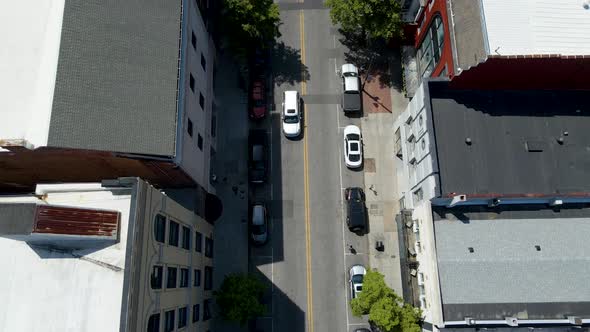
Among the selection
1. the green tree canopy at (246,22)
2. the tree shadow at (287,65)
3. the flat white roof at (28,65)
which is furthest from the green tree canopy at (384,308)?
the flat white roof at (28,65)

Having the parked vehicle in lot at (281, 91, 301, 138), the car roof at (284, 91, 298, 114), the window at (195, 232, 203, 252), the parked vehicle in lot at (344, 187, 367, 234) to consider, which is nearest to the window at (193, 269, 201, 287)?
the window at (195, 232, 203, 252)

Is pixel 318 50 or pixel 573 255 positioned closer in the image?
pixel 573 255

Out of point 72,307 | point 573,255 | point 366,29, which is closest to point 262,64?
point 366,29

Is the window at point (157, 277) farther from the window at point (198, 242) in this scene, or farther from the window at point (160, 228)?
the window at point (198, 242)

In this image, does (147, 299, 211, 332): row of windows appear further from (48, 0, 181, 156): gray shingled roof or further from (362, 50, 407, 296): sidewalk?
(362, 50, 407, 296): sidewalk

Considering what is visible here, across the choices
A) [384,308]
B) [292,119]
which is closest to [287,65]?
[292,119]

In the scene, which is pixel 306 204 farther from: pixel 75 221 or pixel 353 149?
pixel 75 221

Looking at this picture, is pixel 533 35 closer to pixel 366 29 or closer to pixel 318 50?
pixel 366 29
